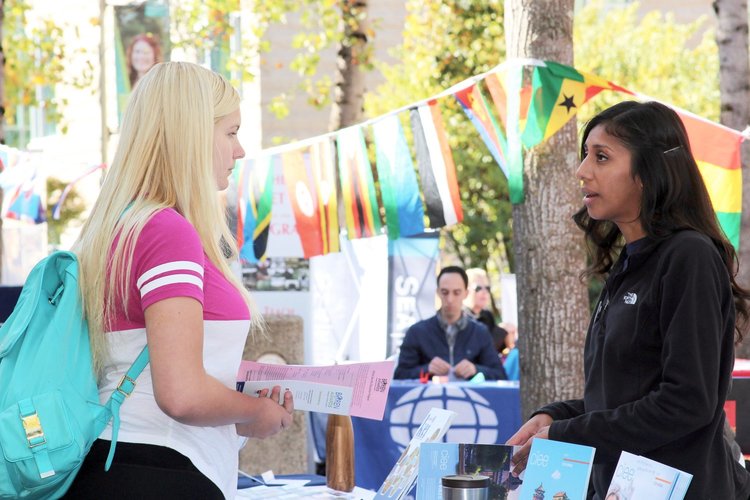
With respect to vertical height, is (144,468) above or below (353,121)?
below

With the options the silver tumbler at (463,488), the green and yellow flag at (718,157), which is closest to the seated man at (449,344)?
the green and yellow flag at (718,157)

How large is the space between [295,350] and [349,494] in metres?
4.30

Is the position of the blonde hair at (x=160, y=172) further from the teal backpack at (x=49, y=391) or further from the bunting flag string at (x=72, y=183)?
the bunting flag string at (x=72, y=183)

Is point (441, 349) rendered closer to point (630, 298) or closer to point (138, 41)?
point (630, 298)

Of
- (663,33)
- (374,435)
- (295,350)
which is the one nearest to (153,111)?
(374,435)

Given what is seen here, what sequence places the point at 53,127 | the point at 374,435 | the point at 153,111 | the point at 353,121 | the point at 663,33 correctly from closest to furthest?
the point at 153,111
the point at 374,435
the point at 353,121
the point at 663,33
the point at 53,127

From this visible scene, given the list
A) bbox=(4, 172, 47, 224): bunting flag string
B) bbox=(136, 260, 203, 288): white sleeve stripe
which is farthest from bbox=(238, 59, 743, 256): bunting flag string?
bbox=(4, 172, 47, 224): bunting flag string

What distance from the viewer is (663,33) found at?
25000 millimetres

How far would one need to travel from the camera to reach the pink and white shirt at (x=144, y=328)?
6.97ft

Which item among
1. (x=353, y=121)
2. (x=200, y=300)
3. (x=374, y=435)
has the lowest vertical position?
(x=374, y=435)

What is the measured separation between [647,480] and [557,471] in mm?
198

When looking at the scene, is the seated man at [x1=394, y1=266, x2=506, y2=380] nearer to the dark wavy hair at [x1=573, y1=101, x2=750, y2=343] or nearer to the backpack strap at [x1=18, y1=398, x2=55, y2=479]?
the dark wavy hair at [x1=573, y1=101, x2=750, y2=343]

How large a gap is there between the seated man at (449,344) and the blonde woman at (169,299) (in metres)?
5.41

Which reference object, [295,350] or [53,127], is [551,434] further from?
[53,127]
